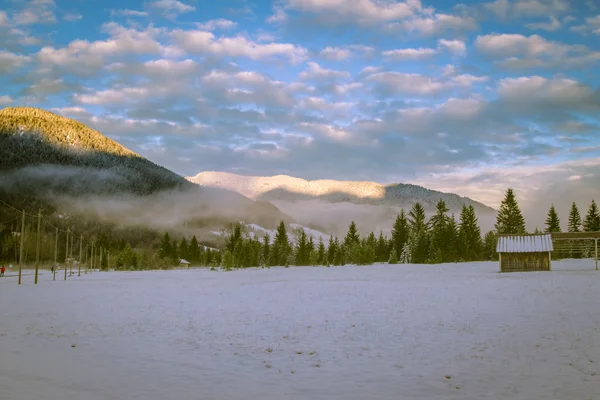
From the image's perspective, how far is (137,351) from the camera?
46.3ft

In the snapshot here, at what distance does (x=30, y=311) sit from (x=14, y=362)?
13.0 metres

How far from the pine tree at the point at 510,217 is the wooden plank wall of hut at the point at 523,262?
45.8 meters

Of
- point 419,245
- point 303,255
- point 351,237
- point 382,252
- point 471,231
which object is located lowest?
point 303,255

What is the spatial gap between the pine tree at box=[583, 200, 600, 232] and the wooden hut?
46391 mm

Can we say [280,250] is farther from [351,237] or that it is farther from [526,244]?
[526,244]

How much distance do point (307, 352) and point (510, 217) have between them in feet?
326

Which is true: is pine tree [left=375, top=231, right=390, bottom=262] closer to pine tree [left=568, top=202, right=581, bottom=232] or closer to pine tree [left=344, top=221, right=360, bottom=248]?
pine tree [left=344, top=221, right=360, bottom=248]

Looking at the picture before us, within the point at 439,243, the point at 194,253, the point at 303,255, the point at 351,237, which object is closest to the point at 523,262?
the point at 439,243

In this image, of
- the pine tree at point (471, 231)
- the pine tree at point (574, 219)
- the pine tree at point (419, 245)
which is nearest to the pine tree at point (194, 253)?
the pine tree at point (419, 245)

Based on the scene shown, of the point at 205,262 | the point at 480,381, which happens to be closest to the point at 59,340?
→ the point at 480,381

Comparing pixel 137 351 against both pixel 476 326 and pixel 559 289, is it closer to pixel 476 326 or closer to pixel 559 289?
pixel 476 326

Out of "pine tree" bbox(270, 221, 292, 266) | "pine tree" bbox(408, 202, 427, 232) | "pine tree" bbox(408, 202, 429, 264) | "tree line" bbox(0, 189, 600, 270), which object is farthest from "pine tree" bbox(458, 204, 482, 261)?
"pine tree" bbox(270, 221, 292, 266)

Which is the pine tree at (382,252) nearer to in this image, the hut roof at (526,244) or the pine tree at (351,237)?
the pine tree at (351,237)

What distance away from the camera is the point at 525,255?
57.3m
